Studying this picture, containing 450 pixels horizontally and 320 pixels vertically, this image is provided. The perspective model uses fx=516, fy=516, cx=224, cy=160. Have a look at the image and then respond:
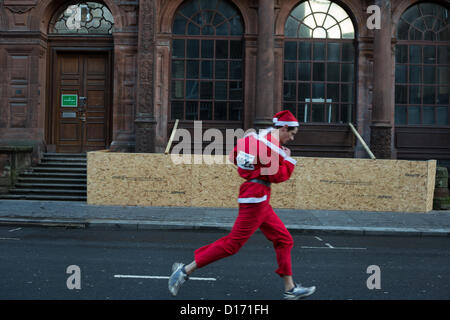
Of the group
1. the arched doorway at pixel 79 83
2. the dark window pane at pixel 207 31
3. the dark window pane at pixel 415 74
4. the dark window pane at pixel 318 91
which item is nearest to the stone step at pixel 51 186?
the arched doorway at pixel 79 83

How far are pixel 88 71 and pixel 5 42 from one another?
8.22 feet

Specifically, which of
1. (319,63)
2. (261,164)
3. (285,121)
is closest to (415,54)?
(319,63)

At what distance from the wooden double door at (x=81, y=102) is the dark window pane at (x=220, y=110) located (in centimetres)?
333

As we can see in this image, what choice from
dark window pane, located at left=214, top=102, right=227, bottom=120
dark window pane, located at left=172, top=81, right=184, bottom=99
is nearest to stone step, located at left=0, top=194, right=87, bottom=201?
dark window pane, located at left=172, top=81, right=184, bottom=99

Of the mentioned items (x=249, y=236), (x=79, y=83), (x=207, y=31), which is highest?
(x=207, y=31)

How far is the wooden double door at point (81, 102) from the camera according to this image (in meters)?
16.1

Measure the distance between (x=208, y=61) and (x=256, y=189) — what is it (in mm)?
11514

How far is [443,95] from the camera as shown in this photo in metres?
16.1

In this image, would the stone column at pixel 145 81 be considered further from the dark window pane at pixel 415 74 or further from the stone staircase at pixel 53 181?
the dark window pane at pixel 415 74

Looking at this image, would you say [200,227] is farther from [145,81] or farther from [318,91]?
[318,91]

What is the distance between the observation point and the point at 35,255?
7.03m

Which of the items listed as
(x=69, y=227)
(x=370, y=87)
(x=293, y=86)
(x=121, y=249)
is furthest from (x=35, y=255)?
(x=370, y=87)

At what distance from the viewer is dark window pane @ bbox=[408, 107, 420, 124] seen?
1606 centimetres
